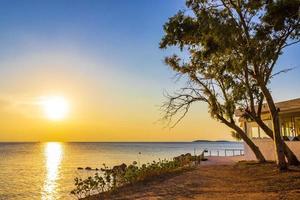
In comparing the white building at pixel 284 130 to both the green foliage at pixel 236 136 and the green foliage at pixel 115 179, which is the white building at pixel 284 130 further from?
the green foliage at pixel 115 179

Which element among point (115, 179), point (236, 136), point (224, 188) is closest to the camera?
point (224, 188)

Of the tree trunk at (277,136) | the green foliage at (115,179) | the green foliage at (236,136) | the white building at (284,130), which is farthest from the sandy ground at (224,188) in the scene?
the green foliage at (236,136)

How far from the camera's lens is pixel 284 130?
2464 cm

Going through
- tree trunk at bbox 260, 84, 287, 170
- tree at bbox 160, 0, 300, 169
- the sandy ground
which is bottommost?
the sandy ground

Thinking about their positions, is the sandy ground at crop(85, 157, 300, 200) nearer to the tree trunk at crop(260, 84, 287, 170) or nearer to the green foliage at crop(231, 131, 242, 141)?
the tree trunk at crop(260, 84, 287, 170)

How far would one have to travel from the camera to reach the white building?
2200 cm

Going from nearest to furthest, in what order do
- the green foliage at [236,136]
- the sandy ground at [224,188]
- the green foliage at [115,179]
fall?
the sandy ground at [224,188] → the green foliage at [115,179] → the green foliage at [236,136]

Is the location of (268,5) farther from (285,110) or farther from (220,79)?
(285,110)

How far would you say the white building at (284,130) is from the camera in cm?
2200

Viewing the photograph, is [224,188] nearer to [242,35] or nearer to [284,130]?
[242,35]

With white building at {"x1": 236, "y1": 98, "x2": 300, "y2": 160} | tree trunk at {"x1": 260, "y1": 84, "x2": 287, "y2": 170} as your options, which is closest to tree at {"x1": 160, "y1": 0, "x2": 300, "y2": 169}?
tree trunk at {"x1": 260, "y1": 84, "x2": 287, "y2": 170}

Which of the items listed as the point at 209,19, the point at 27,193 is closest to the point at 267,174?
the point at 209,19

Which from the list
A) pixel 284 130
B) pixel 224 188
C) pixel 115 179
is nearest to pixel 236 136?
pixel 284 130

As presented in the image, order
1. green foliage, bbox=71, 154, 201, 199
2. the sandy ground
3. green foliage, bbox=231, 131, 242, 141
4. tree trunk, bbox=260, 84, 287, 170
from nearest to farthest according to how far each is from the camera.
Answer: the sandy ground → green foliage, bbox=71, 154, 201, 199 → tree trunk, bbox=260, 84, 287, 170 → green foliage, bbox=231, 131, 242, 141
